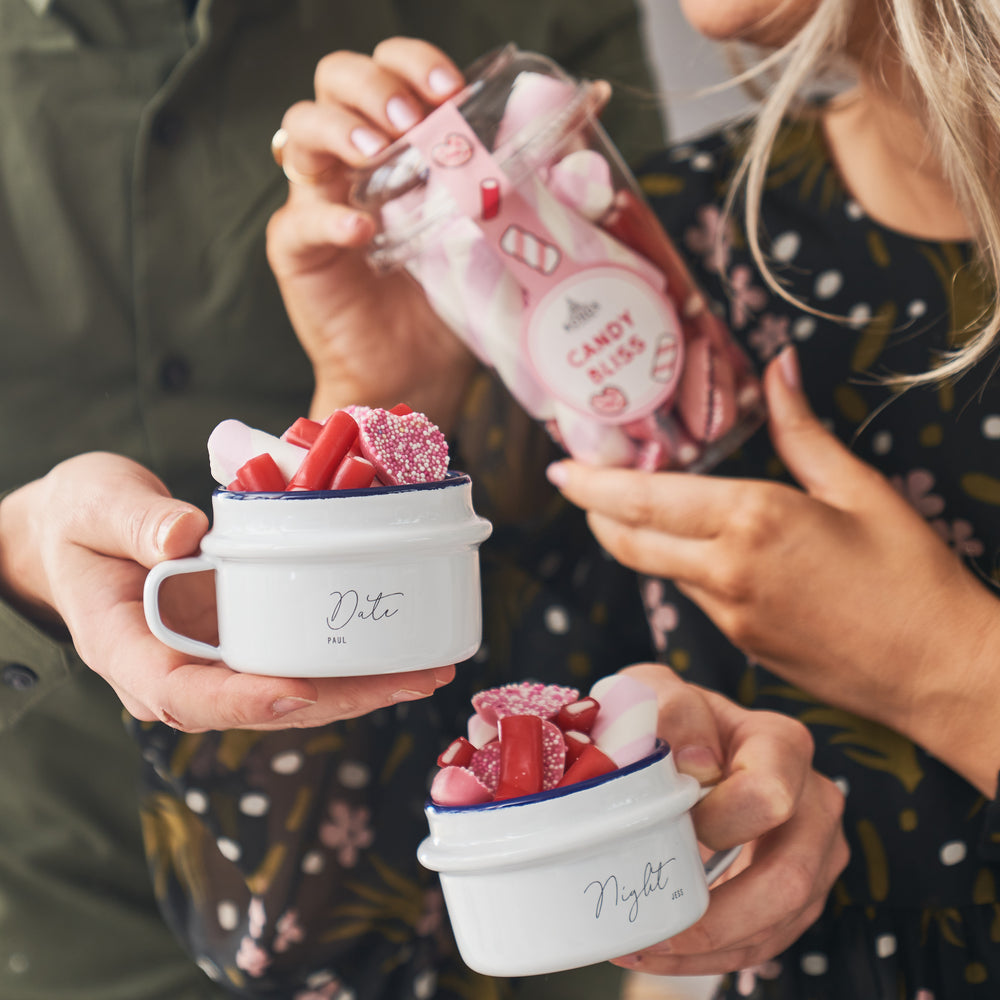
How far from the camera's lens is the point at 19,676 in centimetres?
30

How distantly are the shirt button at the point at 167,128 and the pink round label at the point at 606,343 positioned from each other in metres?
0.16

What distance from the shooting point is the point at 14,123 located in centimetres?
33

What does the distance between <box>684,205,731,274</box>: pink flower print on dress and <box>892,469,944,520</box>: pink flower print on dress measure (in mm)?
156

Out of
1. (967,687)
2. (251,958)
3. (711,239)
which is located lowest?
(251,958)

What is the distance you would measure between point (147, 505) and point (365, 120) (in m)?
0.21

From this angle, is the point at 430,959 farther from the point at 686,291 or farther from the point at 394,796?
the point at 686,291

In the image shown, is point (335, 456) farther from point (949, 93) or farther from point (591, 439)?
point (949, 93)

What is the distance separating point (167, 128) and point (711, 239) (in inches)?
12.1

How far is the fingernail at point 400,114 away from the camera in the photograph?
37cm

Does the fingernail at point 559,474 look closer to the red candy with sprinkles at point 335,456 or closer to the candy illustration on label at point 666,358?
the candy illustration on label at point 666,358

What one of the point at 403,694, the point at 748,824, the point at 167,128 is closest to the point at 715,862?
the point at 748,824

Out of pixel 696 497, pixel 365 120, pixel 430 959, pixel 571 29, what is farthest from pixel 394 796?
pixel 571 29

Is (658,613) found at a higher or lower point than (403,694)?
lower

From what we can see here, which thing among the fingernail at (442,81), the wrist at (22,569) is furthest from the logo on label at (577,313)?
the wrist at (22,569)
